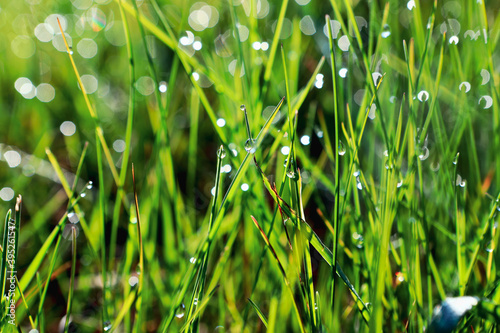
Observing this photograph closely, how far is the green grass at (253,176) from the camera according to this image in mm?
524

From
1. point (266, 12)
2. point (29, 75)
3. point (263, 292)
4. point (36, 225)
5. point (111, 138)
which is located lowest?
point (263, 292)

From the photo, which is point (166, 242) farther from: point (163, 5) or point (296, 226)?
point (163, 5)

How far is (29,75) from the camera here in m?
1.24

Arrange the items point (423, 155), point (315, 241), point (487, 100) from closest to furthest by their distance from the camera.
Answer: point (315, 241) < point (423, 155) < point (487, 100)

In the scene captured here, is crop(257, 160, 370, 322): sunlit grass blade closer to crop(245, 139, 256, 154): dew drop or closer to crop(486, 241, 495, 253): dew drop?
crop(245, 139, 256, 154): dew drop

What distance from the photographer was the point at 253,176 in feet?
2.13

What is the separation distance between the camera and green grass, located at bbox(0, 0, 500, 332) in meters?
0.52

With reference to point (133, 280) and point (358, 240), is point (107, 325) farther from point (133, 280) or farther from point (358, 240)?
point (358, 240)

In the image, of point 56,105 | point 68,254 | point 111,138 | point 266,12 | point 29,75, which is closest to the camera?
point 68,254

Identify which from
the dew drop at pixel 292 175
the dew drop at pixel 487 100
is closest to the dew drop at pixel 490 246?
the dew drop at pixel 292 175

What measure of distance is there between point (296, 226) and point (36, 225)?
52 cm

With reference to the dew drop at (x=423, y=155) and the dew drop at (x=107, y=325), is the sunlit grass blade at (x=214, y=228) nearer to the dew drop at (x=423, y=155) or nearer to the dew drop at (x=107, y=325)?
the dew drop at (x=107, y=325)

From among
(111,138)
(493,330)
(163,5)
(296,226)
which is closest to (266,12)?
(163,5)

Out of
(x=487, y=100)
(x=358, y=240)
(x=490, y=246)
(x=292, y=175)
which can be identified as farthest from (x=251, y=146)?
(x=487, y=100)
